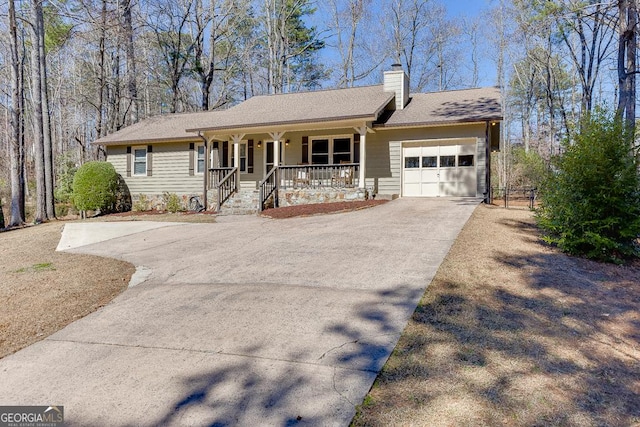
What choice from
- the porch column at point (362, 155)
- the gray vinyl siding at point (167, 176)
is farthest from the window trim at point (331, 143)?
the gray vinyl siding at point (167, 176)

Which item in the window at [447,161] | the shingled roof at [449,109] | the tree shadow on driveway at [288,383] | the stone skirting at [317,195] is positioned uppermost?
the shingled roof at [449,109]

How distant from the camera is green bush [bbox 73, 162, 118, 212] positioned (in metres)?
16.2

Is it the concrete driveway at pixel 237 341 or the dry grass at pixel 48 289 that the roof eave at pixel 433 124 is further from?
the dry grass at pixel 48 289

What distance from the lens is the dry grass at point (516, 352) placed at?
8.50ft

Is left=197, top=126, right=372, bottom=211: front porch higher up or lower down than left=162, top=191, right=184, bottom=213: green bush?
higher up

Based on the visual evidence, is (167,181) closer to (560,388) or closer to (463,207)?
(463,207)

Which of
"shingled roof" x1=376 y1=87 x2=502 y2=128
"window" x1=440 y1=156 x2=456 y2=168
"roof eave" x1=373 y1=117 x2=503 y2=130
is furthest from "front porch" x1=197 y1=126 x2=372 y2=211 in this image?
"window" x1=440 y1=156 x2=456 y2=168

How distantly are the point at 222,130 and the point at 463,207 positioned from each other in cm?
912

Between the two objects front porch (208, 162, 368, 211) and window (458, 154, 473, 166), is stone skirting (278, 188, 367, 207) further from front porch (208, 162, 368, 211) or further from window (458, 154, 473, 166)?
window (458, 154, 473, 166)

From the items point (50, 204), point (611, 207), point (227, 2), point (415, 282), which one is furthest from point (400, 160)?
point (227, 2)

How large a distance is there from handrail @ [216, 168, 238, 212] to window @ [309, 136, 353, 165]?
3.14 meters

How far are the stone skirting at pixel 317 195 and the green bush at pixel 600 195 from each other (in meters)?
7.33

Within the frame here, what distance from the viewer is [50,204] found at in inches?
657

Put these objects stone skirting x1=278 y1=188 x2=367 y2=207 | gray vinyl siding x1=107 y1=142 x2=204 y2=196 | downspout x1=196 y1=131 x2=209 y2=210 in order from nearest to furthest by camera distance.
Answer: stone skirting x1=278 y1=188 x2=367 y2=207 → downspout x1=196 y1=131 x2=209 y2=210 → gray vinyl siding x1=107 y1=142 x2=204 y2=196
